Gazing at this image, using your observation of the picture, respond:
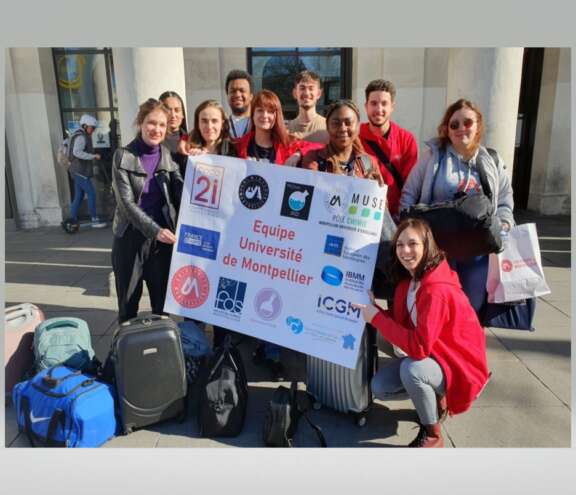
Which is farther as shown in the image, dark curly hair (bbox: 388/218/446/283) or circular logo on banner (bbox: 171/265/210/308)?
circular logo on banner (bbox: 171/265/210/308)

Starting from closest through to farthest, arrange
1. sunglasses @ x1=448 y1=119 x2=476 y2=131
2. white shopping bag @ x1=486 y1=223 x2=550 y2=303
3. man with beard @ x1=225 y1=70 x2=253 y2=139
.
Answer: sunglasses @ x1=448 y1=119 x2=476 y2=131, white shopping bag @ x1=486 y1=223 x2=550 y2=303, man with beard @ x1=225 y1=70 x2=253 y2=139

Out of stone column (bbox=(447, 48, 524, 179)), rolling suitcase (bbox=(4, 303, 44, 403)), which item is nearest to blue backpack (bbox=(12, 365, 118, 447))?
rolling suitcase (bbox=(4, 303, 44, 403))

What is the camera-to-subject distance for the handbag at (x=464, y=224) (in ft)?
8.64

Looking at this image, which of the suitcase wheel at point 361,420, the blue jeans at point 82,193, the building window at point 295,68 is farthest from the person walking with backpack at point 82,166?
the suitcase wheel at point 361,420

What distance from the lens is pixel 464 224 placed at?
8.69 ft

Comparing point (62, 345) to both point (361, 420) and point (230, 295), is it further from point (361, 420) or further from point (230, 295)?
point (361, 420)

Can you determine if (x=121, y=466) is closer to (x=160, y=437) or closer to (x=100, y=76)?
(x=160, y=437)

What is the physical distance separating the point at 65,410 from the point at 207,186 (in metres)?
1.54

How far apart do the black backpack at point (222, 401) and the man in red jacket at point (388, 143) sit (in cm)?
152

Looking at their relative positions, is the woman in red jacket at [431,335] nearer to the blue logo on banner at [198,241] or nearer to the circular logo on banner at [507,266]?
the circular logo on banner at [507,266]

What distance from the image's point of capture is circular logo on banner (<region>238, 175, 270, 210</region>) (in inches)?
111

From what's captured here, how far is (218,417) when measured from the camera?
2686 mm

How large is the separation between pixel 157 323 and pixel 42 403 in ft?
2.50

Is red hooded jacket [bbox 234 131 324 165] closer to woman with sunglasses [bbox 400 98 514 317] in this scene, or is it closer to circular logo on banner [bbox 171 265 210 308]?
woman with sunglasses [bbox 400 98 514 317]
